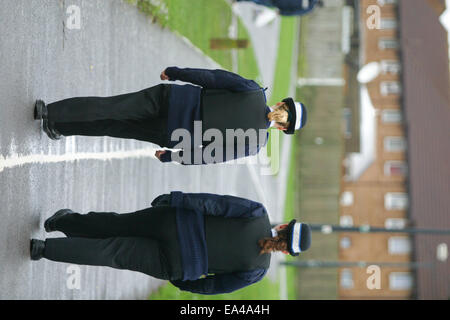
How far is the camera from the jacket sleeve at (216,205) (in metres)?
5.17

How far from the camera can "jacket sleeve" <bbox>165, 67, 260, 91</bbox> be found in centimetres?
527

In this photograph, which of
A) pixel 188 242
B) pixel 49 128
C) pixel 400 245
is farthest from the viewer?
pixel 400 245

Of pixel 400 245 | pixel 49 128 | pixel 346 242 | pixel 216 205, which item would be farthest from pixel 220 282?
pixel 346 242

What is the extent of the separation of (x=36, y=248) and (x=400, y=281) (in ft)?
109

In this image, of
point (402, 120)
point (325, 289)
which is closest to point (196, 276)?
point (325, 289)

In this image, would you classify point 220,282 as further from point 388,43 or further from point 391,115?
point 388,43

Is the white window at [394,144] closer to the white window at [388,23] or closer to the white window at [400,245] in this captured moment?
the white window at [400,245]

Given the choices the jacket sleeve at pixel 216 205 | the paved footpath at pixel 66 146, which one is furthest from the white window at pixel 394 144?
the jacket sleeve at pixel 216 205

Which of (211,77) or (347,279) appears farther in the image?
(347,279)

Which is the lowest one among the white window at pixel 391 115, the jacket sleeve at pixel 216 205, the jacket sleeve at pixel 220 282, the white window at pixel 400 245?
the jacket sleeve at pixel 220 282

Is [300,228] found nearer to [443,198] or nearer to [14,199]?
[14,199]

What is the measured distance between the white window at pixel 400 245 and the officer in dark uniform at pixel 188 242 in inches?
1260

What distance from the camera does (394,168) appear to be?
38.9 m

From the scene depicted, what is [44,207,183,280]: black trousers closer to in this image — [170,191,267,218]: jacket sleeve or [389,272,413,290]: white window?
[170,191,267,218]: jacket sleeve
